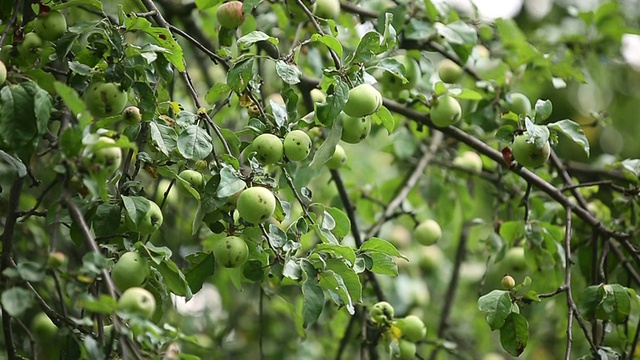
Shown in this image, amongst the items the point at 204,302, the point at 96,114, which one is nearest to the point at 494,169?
the point at 96,114

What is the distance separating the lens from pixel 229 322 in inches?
99.1

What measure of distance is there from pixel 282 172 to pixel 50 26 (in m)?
0.47

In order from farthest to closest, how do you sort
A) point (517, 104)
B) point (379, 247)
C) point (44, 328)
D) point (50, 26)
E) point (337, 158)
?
point (44, 328), point (517, 104), point (337, 158), point (379, 247), point (50, 26)

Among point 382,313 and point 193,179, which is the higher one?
point 193,179

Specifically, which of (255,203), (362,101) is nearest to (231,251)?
(255,203)

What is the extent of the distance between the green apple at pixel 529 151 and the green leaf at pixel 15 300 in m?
0.87

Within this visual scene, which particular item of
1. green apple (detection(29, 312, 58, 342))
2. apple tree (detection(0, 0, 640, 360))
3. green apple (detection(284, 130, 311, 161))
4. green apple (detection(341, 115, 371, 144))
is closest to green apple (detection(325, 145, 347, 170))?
apple tree (detection(0, 0, 640, 360))

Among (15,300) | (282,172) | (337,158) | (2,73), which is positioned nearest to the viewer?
(15,300)

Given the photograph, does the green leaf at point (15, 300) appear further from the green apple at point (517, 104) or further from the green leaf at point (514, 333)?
the green apple at point (517, 104)

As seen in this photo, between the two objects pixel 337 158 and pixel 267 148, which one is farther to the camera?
pixel 337 158

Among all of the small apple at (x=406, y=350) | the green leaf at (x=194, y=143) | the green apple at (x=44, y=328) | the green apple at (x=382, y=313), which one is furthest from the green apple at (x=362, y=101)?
the green apple at (x=44, y=328)

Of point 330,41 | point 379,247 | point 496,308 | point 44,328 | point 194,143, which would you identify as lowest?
point 44,328

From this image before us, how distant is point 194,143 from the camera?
1112 millimetres

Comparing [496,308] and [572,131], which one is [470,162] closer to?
[572,131]
